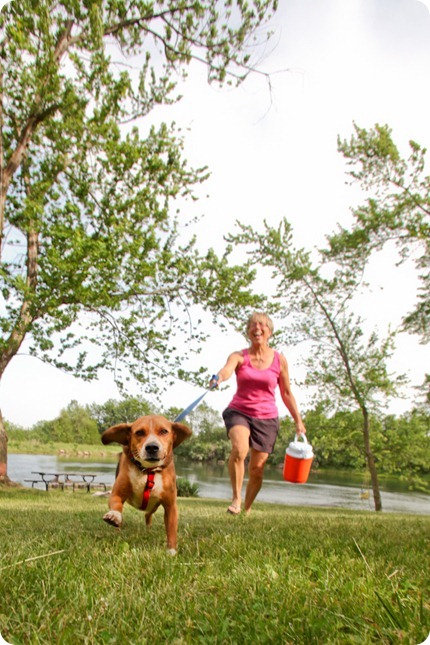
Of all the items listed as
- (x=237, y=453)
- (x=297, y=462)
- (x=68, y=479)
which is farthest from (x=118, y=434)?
(x=68, y=479)

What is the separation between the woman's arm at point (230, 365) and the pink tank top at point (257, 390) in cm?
7

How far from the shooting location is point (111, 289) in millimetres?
7266

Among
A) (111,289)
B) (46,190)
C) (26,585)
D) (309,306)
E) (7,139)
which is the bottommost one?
(26,585)

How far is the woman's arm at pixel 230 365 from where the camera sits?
3.26m

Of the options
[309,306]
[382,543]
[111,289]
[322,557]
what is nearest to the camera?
[322,557]

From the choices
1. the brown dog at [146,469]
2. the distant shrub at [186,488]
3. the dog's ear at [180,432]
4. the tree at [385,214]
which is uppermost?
the tree at [385,214]

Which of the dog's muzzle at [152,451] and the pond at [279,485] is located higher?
the dog's muzzle at [152,451]

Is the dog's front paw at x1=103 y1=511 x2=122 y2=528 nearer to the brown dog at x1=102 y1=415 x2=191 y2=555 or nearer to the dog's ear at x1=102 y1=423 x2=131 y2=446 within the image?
the brown dog at x1=102 y1=415 x2=191 y2=555

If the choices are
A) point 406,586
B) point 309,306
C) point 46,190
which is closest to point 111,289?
point 46,190

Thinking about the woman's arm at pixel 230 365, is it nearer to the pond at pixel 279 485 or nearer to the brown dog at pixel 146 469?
the pond at pixel 279 485

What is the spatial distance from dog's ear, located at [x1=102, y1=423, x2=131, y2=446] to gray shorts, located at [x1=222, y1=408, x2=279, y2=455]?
1613 millimetres

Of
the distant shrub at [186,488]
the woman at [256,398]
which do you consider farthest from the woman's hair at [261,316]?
the distant shrub at [186,488]

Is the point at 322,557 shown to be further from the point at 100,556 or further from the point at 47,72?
the point at 47,72

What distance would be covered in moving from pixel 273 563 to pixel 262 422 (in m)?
1.92
